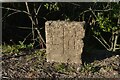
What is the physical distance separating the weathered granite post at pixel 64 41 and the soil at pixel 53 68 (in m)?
0.11

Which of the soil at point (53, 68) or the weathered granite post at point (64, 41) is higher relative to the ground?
the weathered granite post at point (64, 41)

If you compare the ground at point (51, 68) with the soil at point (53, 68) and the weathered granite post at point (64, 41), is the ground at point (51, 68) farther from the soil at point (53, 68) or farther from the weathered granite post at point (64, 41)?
the weathered granite post at point (64, 41)

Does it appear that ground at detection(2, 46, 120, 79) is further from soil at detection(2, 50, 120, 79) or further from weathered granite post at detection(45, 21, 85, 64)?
weathered granite post at detection(45, 21, 85, 64)

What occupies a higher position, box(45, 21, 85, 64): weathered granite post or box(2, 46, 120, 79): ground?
box(45, 21, 85, 64): weathered granite post

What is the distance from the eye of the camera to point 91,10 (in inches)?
228

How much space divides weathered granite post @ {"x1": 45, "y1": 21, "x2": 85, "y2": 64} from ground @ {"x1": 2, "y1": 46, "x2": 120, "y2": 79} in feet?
0.37

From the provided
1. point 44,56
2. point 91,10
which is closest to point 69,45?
point 44,56

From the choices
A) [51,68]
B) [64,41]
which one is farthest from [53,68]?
[64,41]

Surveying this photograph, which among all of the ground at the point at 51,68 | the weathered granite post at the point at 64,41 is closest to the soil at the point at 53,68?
the ground at the point at 51,68

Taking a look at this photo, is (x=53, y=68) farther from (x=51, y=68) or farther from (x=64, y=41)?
(x=64, y=41)

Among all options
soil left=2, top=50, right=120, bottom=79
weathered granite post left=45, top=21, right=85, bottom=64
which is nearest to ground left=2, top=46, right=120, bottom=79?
soil left=2, top=50, right=120, bottom=79

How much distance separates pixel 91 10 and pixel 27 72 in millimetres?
1568

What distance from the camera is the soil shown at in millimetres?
4879

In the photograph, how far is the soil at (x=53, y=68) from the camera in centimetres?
488
